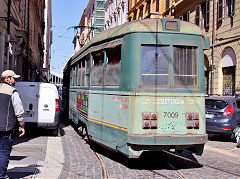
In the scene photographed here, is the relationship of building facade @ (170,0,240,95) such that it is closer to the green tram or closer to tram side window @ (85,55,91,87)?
tram side window @ (85,55,91,87)

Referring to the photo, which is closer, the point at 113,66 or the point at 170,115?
the point at 170,115

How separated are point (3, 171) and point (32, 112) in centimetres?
587

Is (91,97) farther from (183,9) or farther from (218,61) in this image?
(183,9)

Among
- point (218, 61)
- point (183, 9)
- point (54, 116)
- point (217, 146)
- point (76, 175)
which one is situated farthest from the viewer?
point (183, 9)

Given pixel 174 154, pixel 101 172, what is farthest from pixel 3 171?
pixel 174 154

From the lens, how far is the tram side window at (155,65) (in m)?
6.98

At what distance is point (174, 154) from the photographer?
891 cm

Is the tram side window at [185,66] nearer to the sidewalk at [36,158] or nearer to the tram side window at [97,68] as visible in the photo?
the tram side window at [97,68]

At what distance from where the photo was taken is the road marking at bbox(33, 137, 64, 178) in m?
6.31

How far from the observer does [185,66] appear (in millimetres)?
7180

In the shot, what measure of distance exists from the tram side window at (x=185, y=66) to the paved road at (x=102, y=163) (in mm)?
1735

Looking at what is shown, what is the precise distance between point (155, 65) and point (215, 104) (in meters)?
5.28

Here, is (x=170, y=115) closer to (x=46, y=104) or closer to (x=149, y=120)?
(x=149, y=120)

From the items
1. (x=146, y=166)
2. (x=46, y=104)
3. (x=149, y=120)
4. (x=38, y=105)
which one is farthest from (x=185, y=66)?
(x=38, y=105)
